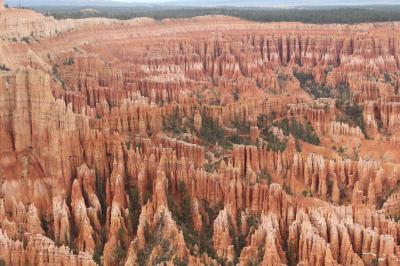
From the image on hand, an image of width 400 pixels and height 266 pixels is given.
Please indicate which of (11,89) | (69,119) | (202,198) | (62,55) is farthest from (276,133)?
(62,55)

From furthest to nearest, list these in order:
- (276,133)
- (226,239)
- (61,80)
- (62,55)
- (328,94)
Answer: (328,94) < (62,55) < (61,80) < (276,133) < (226,239)

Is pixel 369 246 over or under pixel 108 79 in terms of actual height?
under

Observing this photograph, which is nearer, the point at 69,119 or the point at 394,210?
the point at 394,210

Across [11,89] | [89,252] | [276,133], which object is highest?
[11,89]

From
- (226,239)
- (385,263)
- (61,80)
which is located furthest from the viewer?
(61,80)

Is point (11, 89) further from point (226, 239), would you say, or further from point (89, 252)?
point (226, 239)

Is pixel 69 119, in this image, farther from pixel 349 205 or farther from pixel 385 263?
pixel 385 263

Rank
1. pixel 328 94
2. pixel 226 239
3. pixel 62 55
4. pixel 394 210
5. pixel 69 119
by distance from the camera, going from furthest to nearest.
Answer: pixel 328 94 → pixel 62 55 → pixel 69 119 → pixel 394 210 → pixel 226 239

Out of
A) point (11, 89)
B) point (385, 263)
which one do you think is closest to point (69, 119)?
point (11, 89)

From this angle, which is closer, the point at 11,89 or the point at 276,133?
the point at 11,89
